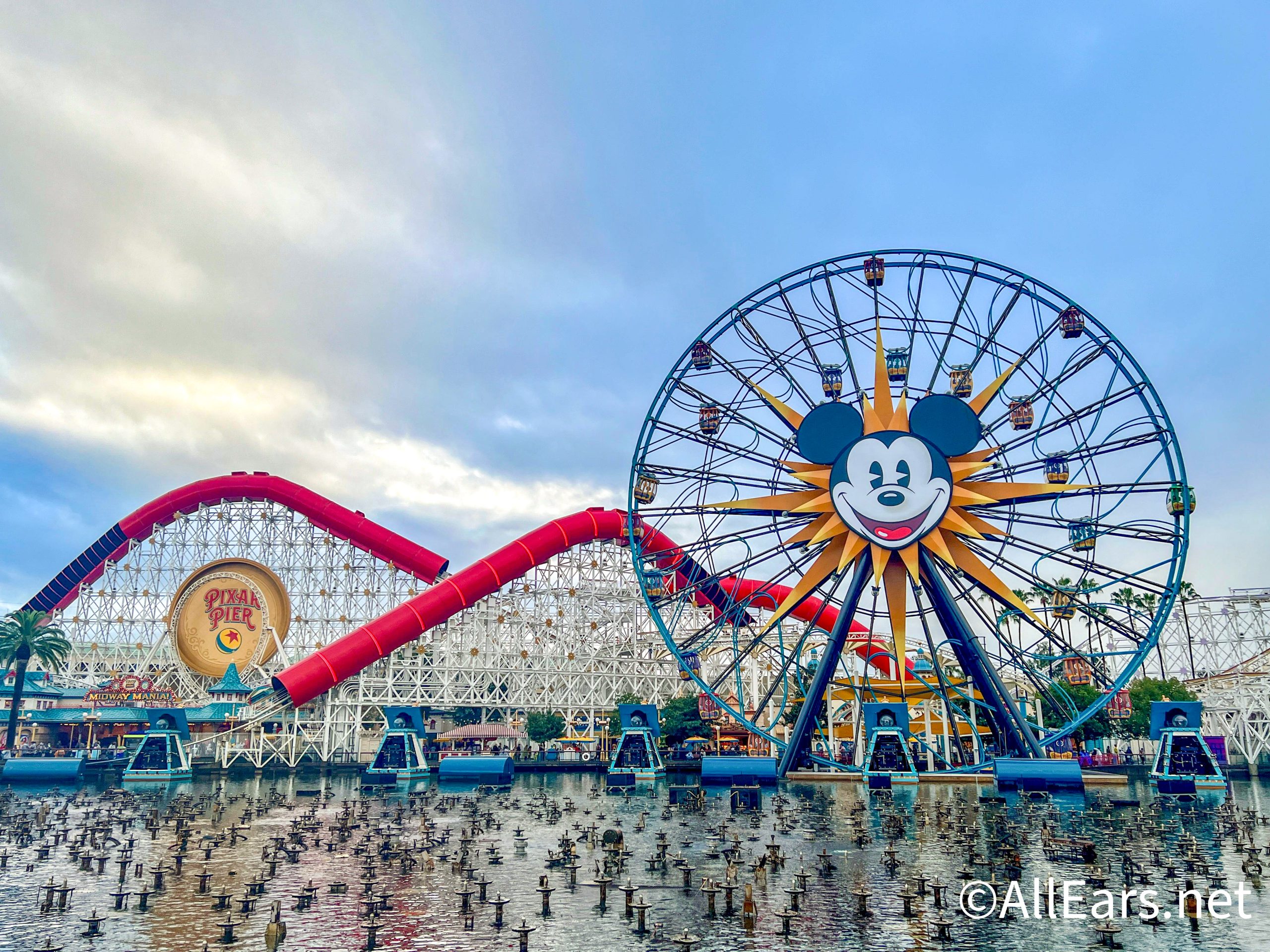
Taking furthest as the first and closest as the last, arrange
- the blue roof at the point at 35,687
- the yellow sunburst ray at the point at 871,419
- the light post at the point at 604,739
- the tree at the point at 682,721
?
the light post at the point at 604,739, the blue roof at the point at 35,687, the tree at the point at 682,721, the yellow sunburst ray at the point at 871,419

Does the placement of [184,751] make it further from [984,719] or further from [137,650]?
[984,719]

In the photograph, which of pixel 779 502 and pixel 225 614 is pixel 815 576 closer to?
pixel 779 502

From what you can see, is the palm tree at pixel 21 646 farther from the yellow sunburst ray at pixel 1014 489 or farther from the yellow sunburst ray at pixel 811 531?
the yellow sunburst ray at pixel 1014 489

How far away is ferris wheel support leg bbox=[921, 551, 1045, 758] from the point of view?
4409 cm

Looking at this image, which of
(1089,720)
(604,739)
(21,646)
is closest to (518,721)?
(604,739)

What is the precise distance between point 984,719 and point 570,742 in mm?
33334

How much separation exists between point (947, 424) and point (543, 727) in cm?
4601

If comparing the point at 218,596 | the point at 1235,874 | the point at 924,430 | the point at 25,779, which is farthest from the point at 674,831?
the point at 218,596

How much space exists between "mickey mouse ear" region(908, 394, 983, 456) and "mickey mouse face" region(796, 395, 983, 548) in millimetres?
24

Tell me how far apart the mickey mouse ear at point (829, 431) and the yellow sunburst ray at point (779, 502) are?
162 cm

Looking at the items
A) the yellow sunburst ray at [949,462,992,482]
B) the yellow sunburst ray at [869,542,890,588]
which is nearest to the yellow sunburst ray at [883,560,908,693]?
the yellow sunburst ray at [869,542,890,588]

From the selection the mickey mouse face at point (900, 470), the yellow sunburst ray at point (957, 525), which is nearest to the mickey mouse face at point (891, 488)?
the mickey mouse face at point (900, 470)

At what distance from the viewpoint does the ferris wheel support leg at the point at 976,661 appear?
145ft

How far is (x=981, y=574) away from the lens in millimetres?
43062
